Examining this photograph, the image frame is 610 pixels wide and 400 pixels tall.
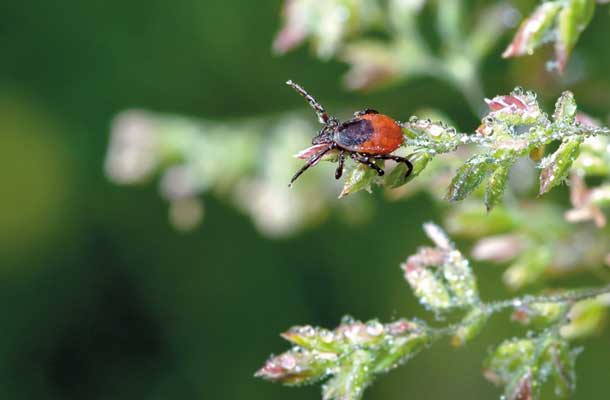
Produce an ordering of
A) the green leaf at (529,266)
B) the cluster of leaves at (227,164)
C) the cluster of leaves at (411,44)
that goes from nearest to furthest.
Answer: the green leaf at (529,266)
the cluster of leaves at (411,44)
the cluster of leaves at (227,164)

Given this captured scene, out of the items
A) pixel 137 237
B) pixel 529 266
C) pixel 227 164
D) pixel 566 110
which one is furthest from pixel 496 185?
pixel 137 237

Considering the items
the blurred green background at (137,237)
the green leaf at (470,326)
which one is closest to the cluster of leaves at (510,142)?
the green leaf at (470,326)

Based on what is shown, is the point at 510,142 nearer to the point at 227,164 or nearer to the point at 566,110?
the point at 566,110

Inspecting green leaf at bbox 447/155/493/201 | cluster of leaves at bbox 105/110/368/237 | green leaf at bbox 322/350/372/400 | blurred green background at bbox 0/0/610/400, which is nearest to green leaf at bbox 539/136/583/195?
green leaf at bbox 447/155/493/201

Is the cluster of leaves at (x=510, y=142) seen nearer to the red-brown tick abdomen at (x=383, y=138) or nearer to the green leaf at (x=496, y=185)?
the green leaf at (x=496, y=185)

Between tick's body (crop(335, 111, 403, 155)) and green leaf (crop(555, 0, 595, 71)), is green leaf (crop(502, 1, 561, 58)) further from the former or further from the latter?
tick's body (crop(335, 111, 403, 155))
